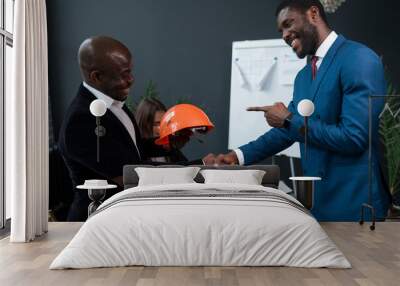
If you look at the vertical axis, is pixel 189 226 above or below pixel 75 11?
below

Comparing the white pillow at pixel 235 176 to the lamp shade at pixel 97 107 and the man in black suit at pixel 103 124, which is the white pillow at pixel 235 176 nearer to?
the man in black suit at pixel 103 124

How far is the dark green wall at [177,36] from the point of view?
704cm

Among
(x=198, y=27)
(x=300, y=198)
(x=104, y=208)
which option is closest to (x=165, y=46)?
(x=198, y=27)

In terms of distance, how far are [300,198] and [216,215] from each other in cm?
220

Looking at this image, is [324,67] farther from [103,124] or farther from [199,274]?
[199,274]

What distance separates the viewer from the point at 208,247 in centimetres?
403

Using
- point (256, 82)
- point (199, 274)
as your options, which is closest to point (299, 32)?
point (256, 82)

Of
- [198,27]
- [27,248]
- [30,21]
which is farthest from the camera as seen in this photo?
[198,27]

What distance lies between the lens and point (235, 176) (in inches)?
234

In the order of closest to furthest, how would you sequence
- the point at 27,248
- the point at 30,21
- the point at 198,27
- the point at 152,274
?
the point at 152,274
the point at 27,248
the point at 30,21
the point at 198,27

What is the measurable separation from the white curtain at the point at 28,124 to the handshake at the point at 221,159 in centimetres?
191

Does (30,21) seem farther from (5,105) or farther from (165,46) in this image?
(165,46)

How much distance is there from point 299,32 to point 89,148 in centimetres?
267

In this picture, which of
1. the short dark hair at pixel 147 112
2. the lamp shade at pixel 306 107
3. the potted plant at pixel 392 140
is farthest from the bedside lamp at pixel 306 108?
the short dark hair at pixel 147 112
